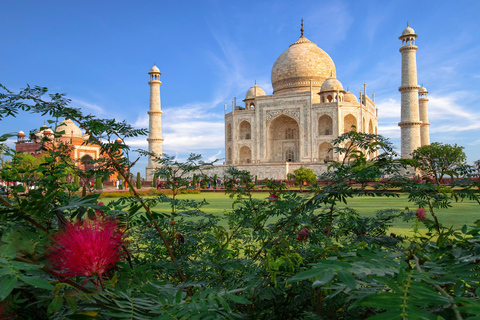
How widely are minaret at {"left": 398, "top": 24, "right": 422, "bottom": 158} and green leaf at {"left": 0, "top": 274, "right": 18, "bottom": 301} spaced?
1809 centimetres

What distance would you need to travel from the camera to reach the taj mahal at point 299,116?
17094 mm

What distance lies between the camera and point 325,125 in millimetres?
20703

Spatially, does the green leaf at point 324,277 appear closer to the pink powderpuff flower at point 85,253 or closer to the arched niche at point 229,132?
the pink powderpuff flower at point 85,253

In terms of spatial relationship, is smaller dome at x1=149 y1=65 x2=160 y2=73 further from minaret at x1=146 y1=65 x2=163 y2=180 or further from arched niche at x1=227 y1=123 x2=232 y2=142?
arched niche at x1=227 y1=123 x2=232 y2=142

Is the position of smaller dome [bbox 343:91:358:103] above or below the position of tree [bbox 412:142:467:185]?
above

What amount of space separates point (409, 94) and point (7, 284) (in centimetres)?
1868

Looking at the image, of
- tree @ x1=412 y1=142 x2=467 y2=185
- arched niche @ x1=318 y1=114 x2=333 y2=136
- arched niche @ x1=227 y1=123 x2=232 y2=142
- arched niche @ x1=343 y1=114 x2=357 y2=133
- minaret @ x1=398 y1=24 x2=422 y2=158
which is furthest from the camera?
arched niche @ x1=227 y1=123 x2=232 y2=142

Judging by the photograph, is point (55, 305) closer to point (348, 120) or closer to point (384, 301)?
point (384, 301)

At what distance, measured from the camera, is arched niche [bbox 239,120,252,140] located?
21.8 meters

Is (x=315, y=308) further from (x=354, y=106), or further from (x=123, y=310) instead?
(x=354, y=106)

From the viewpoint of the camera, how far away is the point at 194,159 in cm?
147

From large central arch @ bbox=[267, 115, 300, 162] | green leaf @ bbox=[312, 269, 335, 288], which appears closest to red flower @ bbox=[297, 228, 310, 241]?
green leaf @ bbox=[312, 269, 335, 288]

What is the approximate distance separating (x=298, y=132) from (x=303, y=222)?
20982mm

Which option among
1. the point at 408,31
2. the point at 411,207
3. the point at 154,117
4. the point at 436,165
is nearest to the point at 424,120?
the point at 408,31
